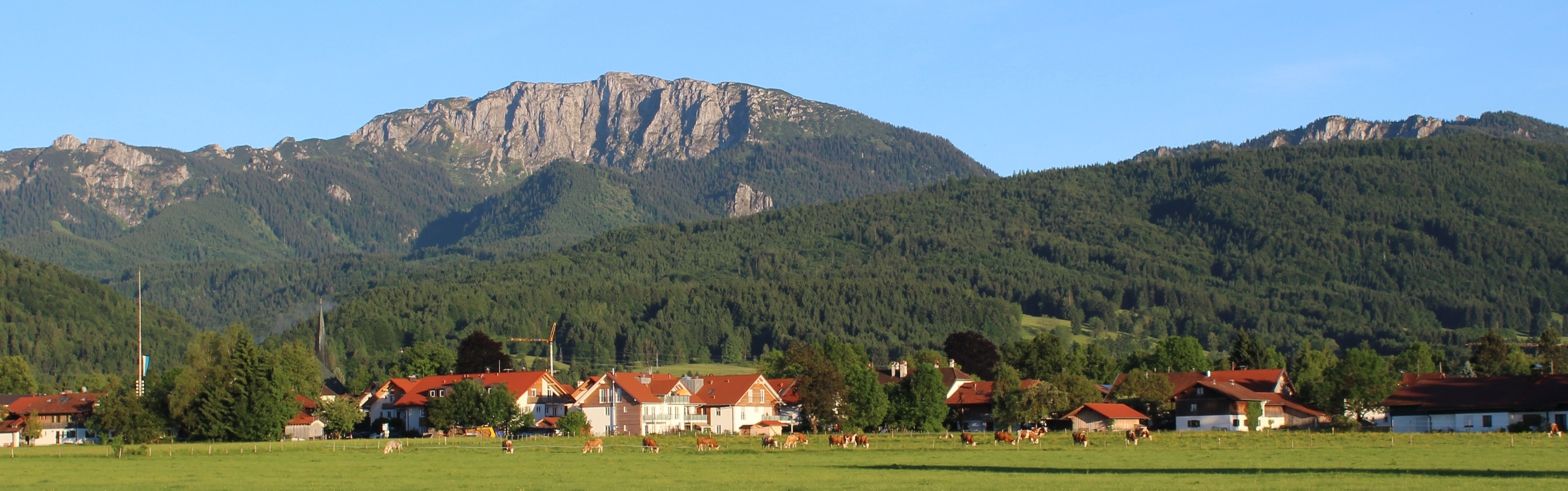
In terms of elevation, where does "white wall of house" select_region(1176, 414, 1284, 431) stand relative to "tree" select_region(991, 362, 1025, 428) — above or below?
below

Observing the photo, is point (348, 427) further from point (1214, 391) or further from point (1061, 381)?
point (1214, 391)

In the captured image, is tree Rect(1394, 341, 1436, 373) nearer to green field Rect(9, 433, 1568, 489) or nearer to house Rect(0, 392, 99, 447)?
green field Rect(9, 433, 1568, 489)

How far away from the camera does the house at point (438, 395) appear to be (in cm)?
14262

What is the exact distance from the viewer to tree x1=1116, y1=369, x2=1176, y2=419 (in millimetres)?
134750

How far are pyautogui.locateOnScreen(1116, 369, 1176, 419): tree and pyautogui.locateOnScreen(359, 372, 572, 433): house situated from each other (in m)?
40.4

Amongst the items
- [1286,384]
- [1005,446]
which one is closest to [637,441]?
[1005,446]

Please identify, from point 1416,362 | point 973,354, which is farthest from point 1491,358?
point 973,354

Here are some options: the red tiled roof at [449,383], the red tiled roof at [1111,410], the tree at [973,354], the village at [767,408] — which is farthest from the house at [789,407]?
the tree at [973,354]

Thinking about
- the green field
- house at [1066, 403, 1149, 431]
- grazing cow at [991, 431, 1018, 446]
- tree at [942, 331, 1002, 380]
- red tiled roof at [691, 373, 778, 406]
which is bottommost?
the green field

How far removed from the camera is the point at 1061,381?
445ft

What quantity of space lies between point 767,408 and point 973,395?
1571 centimetres

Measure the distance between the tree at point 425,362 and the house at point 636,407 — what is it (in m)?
38.8

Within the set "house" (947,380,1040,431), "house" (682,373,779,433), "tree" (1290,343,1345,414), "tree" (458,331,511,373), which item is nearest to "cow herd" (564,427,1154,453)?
"tree" (1290,343,1345,414)

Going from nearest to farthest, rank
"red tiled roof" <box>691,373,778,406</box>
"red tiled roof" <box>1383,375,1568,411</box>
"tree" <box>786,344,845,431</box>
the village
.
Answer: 1. "red tiled roof" <box>1383,375,1568,411</box>
2. the village
3. "tree" <box>786,344,845,431</box>
4. "red tiled roof" <box>691,373,778,406</box>
